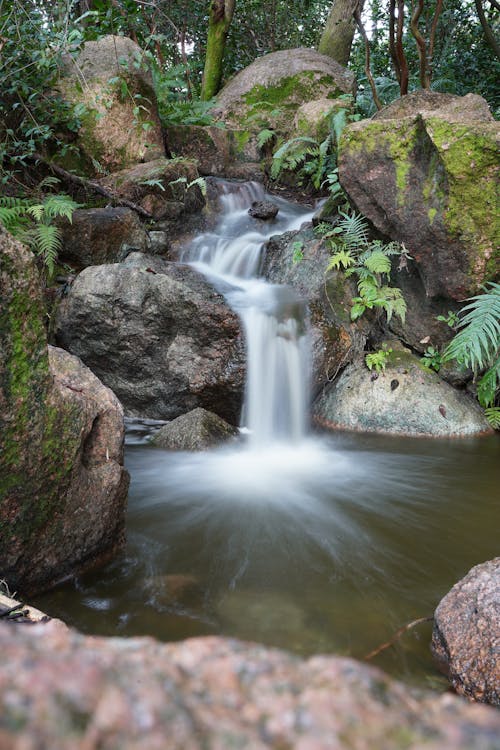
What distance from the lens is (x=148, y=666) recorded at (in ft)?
1.78

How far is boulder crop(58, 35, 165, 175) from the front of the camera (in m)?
9.03

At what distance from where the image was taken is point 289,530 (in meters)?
4.11

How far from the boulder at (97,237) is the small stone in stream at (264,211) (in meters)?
2.36

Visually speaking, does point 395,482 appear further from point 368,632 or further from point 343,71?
point 343,71

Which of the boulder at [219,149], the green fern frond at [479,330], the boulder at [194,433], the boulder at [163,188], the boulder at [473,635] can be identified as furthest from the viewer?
the boulder at [219,149]

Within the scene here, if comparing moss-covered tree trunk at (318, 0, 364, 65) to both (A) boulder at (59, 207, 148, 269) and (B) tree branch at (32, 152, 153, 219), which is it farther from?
(A) boulder at (59, 207, 148, 269)

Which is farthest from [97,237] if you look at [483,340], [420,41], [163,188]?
[420,41]

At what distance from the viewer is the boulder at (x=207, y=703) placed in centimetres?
45

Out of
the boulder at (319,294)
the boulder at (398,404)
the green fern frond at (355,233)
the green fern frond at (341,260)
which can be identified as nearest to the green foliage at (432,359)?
the boulder at (398,404)

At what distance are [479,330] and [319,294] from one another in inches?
85.0

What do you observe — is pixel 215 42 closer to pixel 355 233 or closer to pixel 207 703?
pixel 355 233

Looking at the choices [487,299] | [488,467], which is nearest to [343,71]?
[487,299]

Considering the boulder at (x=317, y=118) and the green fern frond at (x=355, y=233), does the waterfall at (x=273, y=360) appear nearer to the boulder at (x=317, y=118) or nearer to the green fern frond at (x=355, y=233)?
the green fern frond at (x=355, y=233)

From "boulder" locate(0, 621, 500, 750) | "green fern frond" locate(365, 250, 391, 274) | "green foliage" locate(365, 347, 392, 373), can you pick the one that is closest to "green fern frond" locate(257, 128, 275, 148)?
"green fern frond" locate(365, 250, 391, 274)
